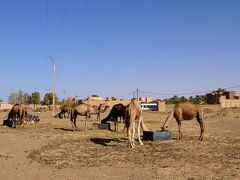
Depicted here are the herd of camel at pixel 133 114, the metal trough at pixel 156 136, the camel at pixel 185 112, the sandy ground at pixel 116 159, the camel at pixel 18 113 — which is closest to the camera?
the sandy ground at pixel 116 159

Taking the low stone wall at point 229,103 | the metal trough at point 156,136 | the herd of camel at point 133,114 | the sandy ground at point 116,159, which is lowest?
the sandy ground at point 116,159

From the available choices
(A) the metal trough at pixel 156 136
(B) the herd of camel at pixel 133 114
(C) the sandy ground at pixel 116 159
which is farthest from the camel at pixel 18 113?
(A) the metal trough at pixel 156 136

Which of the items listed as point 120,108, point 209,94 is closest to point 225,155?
point 120,108

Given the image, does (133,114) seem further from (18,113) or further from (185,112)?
(18,113)

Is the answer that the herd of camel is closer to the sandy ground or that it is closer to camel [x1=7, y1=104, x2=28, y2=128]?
camel [x1=7, y1=104, x2=28, y2=128]

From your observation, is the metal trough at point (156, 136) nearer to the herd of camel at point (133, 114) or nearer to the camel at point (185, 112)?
the herd of camel at point (133, 114)

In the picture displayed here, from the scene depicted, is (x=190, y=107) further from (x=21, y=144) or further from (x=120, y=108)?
(x=21, y=144)

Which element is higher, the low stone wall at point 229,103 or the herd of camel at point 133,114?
the low stone wall at point 229,103

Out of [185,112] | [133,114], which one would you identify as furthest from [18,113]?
[133,114]

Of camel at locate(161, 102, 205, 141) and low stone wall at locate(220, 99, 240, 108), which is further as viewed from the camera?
low stone wall at locate(220, 99, 240, 108)

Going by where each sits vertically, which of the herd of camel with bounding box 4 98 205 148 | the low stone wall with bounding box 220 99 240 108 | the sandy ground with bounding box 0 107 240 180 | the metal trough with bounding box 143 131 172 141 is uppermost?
the low stone wall with bounding box 220 99 240 108

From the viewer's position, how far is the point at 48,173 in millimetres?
12484

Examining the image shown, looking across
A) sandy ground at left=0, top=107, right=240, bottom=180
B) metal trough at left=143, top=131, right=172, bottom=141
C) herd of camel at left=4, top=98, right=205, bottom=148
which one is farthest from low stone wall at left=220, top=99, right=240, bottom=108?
sandy ground at left=0, top=107, right=240, bottom=180

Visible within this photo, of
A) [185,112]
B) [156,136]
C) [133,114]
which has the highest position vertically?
[185,112]
